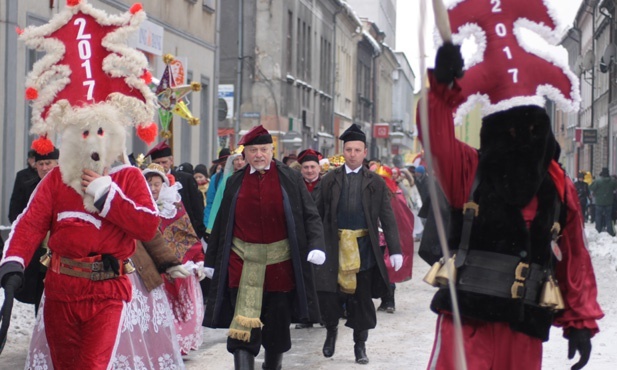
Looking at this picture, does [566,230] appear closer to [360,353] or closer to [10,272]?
[10,272]

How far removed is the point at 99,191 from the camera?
6.06 metres

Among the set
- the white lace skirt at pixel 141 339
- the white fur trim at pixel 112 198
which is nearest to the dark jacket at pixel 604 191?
the white lace skirt at pixel 141 339

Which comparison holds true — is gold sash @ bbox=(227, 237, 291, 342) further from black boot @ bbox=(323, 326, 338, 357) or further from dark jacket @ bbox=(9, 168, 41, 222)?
dark jacket @ bbox=(9, 168, 41, 222)

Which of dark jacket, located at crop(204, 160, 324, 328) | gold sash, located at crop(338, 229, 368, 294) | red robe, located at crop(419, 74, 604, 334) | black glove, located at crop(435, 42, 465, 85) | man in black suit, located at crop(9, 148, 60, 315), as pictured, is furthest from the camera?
gold sash, located at crop(338, 229, 368, 294)

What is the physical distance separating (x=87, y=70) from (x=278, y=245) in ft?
6.72

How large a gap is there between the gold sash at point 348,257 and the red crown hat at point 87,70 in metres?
3.59

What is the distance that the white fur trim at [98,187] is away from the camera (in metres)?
6.06

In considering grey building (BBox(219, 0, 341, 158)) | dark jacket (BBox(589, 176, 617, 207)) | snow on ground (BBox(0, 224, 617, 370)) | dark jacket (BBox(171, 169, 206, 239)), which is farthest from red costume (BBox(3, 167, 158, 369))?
grey building (BBox(219, 0, 341, 158))

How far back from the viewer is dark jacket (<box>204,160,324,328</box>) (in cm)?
802

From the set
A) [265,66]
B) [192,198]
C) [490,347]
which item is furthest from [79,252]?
[265,66]

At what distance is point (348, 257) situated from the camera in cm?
998

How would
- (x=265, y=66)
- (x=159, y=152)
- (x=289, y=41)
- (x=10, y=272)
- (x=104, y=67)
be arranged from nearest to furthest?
(x=10, y=272)
(x=104, y=67)
(x=159, y=152)
(x=265, y=66)
(x=289, y=41)

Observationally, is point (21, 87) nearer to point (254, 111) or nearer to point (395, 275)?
point (395, 275)

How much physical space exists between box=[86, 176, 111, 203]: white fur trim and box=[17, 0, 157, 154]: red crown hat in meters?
0.47
